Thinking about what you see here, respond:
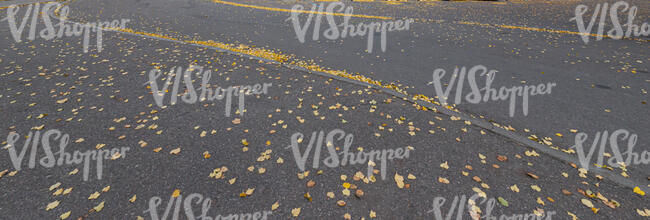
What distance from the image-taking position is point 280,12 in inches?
581

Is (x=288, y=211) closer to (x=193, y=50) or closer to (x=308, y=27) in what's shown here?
(x=193, y=50)

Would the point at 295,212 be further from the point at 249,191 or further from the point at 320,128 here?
the point at 320,128

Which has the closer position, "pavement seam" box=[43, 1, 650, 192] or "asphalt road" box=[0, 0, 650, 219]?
"asphalt road" box=[0, 0, 650, 219]

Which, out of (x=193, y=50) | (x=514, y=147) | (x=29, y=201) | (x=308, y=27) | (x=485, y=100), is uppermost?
A: (x=308, y=27)

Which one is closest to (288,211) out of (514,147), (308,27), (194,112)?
(194,112)

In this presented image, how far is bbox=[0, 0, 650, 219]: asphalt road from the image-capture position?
11.3 ft

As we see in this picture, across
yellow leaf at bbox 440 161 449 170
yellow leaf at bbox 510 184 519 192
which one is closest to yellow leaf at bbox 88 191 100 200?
yellow leaf at bbox 440 161 449 170

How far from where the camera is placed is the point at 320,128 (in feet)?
15.8

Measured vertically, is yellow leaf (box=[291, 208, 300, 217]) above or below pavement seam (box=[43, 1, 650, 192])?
below

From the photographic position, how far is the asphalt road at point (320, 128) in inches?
135

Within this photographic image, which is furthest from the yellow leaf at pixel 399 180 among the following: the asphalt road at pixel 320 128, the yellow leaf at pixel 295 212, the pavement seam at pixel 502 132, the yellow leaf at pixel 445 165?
the pavement seam at pixel 502 132

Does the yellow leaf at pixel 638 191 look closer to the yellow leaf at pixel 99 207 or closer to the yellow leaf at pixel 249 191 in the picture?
the yellow leaf at pixel 249 191

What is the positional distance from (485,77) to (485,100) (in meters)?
1.27

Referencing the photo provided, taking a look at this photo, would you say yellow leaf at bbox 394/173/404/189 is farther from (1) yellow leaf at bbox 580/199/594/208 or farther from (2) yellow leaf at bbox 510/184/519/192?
(1) yellow leaf at bbox 580/199/594/208
